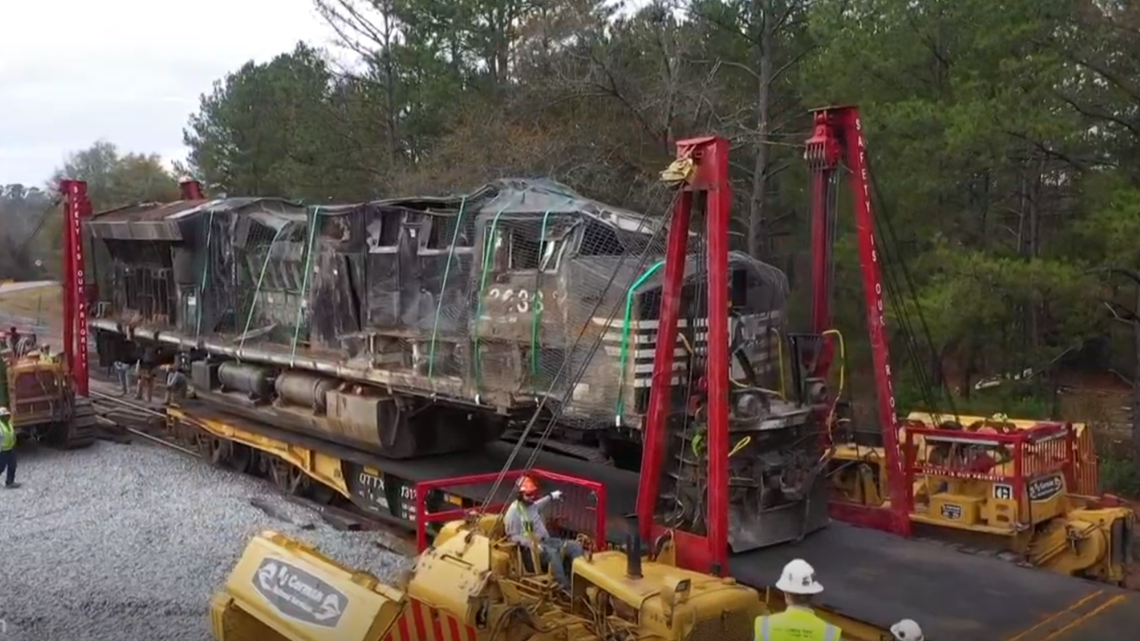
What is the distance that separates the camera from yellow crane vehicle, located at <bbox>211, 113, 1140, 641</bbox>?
21.3 ft

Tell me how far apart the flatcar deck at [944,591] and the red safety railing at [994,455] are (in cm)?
117

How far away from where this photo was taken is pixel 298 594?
23.5ft

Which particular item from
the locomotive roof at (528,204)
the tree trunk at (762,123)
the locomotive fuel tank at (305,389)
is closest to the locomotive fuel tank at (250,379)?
the locomotive fuel tank at (305,389)

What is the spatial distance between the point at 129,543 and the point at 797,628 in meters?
7.97

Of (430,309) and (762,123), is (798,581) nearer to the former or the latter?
(430,309)

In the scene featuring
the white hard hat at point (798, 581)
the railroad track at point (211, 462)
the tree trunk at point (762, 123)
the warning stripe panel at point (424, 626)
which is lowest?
the railroad track at point (211, 462)

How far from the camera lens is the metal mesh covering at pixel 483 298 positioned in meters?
8.84

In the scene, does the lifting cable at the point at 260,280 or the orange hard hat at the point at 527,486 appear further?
the lifting cable at the point at 260,280

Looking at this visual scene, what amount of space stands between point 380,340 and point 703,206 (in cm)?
464

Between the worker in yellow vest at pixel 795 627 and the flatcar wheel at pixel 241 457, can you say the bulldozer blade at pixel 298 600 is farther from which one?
the flatcar wheel at pixel 241 457

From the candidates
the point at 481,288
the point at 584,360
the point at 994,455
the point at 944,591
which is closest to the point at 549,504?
the point at 584,360

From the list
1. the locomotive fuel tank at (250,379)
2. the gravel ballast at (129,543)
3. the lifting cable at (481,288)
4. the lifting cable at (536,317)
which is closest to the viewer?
the gravel ballast at (129,543)

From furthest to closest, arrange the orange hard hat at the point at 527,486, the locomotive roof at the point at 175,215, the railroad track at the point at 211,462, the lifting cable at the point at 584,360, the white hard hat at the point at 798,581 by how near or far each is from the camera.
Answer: the locomotive roof at the point at 175,215
the railroad track at the point at 211,462
the lifting cable at the point at 584,360
the orange hard hat at the point at 527,486
the white hard hat at the point at 798,581

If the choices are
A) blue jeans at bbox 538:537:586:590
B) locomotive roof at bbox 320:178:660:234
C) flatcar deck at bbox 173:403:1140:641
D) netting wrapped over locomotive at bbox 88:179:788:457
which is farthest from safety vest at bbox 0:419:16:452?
blue jeans at bbox 538:537:586:590
